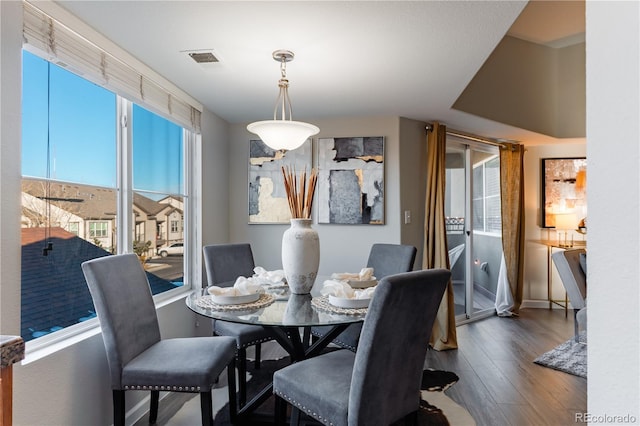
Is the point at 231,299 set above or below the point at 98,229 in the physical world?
below

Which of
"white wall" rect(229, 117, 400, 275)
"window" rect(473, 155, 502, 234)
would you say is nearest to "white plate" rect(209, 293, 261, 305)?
"white wall" rect(229, 117, 400, 275)

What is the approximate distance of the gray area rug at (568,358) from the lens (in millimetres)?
3141

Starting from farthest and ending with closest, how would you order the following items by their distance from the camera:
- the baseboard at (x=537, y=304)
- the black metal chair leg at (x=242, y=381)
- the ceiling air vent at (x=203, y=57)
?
the baseboard at (x=537, y=304)
the black metal chair leg at (x=242, y=381)
the ceiling air vent at (x=203, y=57)

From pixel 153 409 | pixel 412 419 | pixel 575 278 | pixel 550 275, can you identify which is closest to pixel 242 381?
pixel 153 409

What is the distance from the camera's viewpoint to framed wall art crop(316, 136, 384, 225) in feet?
12.6

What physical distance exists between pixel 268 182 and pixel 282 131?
1.80 metres

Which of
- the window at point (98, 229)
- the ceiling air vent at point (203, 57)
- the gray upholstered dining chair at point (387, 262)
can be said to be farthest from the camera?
the gray upholstered dining chair at point (387, 262)

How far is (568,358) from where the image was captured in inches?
133

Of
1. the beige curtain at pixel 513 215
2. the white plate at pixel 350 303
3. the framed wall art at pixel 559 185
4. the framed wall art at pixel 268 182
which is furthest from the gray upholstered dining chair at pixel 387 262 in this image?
the framed wall art at pixel 559 185

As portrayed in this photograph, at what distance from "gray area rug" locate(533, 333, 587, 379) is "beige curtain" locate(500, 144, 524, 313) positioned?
3.78 ft

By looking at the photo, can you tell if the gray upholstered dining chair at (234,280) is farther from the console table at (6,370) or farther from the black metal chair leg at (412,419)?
the console table at (6,370)

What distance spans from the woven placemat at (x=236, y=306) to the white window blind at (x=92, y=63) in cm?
135

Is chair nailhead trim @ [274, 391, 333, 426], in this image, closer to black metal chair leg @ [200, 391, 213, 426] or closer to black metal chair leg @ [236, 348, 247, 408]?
black metal chair leg @ [200, 391, 213, 426]
